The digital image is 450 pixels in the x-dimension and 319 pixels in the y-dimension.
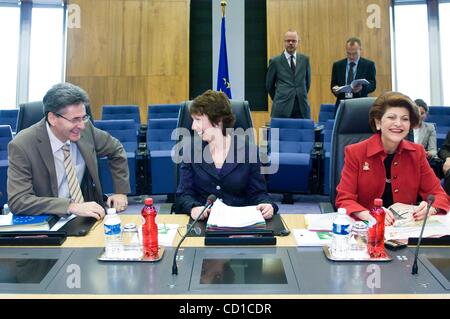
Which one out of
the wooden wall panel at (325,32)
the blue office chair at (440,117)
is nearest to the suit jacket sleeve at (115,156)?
the blue office chair at (440,117)

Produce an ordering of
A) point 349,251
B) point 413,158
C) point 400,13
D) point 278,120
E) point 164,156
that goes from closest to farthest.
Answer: point 349,251 < point 413,158 < point 164,156 < point 278,120 < point 400,13

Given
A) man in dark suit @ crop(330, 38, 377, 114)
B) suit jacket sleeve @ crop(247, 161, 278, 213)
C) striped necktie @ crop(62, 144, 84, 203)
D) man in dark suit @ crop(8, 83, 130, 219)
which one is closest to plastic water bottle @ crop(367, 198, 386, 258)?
suit jacket sleeve @ crop(247, 161, 278, 213)

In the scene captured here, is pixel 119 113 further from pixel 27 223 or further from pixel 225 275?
pixel 225 275

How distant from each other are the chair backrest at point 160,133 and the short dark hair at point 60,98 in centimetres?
305

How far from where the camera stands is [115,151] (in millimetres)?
2576

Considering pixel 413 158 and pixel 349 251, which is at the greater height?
pixel 413 158

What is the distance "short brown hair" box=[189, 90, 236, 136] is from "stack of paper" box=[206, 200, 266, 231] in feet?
1.72

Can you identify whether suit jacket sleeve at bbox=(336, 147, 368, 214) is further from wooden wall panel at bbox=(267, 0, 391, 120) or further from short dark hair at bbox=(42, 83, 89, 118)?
wooden wall panel at bbox=(267, 0, 391, 120)

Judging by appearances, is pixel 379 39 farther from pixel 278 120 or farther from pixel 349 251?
pixel 349 251

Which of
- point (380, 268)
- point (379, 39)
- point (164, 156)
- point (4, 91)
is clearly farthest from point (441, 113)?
point (4, 91)

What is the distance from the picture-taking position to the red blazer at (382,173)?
219cm

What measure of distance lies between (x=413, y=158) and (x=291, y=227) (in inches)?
28.4

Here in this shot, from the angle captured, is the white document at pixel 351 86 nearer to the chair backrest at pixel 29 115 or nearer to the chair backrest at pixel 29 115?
the chair backrest at pixel 29 115
